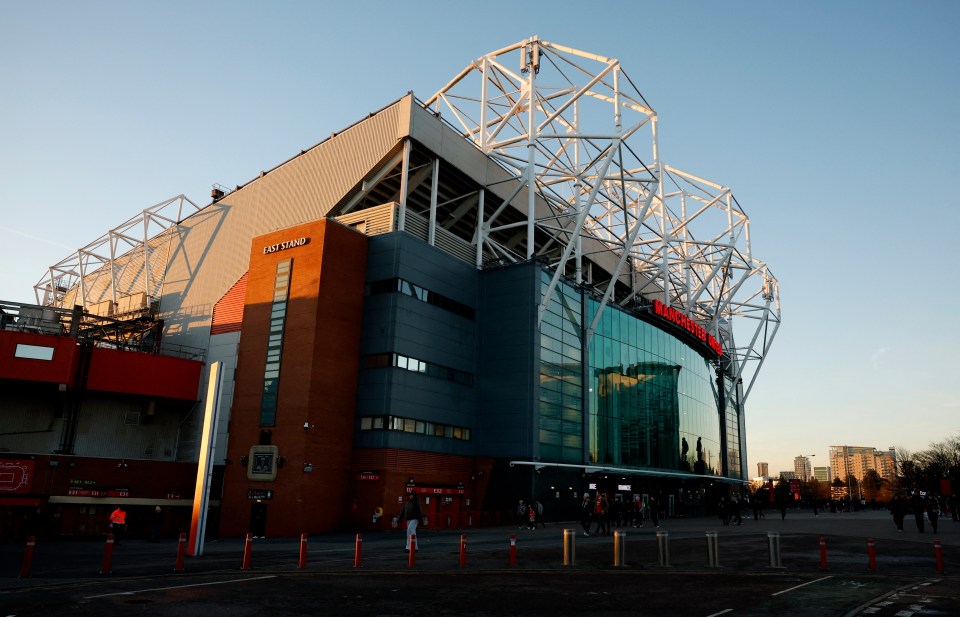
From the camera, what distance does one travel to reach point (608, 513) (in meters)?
34.1

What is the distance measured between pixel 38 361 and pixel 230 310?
40.7 ft

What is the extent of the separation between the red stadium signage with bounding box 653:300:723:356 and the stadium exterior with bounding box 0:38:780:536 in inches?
14.4

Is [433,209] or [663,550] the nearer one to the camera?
[663,550]

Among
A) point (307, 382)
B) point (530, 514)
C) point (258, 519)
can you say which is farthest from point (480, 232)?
point (258, 519)

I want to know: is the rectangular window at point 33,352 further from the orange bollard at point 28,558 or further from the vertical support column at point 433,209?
the orange bollard at point 28,558

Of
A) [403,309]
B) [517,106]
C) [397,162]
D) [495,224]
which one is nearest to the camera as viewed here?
[403,309]

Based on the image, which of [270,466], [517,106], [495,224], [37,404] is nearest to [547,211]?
[495,224]

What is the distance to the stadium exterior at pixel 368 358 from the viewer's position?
3775 cm

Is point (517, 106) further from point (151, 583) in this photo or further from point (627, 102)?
point (151, 583)

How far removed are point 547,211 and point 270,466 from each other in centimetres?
3041

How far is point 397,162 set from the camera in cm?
4372

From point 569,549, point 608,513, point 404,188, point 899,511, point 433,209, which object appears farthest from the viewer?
point 433,209

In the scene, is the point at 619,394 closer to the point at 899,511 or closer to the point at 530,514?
the point at 530,514

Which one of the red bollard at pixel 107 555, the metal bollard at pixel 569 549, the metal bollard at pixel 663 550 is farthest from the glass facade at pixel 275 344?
the metal bollard at pixel 663 550
